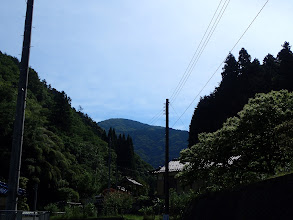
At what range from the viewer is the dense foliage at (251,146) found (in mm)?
17297

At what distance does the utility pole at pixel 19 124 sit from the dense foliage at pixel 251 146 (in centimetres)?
1190

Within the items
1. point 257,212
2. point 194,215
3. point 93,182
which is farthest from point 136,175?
point 257,212

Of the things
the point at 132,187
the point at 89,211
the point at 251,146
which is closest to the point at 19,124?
the point at 251,146

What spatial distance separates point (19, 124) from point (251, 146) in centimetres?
1247

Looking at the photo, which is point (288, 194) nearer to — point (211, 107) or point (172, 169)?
point (172, 169)

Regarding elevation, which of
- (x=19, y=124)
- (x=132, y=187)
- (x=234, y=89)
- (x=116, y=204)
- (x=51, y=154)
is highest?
(x=234, y=89)

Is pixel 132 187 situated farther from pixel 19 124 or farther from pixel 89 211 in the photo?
pixel 19 124

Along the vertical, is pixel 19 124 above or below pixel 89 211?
above

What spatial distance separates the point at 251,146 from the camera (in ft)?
58.2

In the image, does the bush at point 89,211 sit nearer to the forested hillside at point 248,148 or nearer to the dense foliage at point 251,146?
the forested hillside at point 248,148

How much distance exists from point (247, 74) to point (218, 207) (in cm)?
4989

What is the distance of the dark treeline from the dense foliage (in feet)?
129

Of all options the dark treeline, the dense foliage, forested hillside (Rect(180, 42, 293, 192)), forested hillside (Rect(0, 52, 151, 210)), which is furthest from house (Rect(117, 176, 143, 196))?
the dense foliage

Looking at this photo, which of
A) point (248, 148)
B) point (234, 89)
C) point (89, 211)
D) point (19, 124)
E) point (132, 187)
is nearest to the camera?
point (19, 124)
